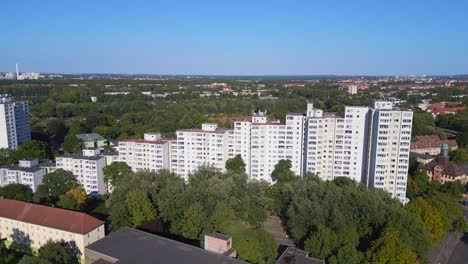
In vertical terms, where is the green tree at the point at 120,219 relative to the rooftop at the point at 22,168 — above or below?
below

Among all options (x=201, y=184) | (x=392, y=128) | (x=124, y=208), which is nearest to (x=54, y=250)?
(x=124, y=208)

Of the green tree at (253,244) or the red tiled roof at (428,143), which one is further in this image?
the red tiled roof at (428,143)

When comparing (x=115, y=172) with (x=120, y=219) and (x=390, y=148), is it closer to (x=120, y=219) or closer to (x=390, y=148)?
(x=120, y=219)

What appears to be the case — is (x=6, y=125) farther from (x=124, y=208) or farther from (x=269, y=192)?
(x=269, y=192)

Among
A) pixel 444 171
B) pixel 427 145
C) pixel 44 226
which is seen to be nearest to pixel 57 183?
pixel 44 226

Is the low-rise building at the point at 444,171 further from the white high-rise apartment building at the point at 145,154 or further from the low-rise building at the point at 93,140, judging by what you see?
the low-rise building at the point at 93,140

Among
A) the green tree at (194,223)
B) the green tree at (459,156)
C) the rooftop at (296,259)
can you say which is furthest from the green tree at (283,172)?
the green tree at (459,156)

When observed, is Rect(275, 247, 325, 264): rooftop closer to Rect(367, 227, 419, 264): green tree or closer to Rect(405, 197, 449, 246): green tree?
Rect(367, 227, 419, 264): green tree
